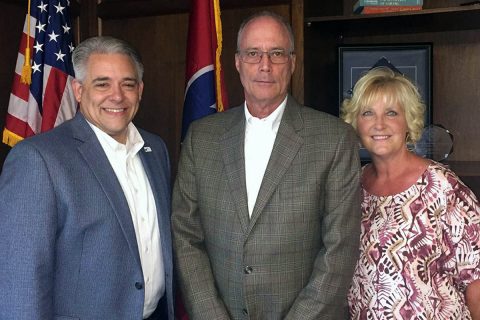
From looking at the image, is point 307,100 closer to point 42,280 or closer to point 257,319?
point 257,319

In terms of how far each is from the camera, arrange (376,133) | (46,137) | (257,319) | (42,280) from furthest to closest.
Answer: (376,133)
(257,319)
(46,137)
(42,280)

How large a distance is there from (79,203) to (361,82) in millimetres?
1065

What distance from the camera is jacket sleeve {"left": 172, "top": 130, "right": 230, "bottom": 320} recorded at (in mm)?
1838

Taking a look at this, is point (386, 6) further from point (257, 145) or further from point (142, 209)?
point (142, 209)

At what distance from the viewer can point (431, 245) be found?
1.89 metres

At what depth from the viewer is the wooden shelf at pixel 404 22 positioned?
2.68 meters

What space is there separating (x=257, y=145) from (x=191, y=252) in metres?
0.40

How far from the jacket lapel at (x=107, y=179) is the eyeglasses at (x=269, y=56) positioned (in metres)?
0.54

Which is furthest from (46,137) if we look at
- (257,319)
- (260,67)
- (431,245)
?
(431,245)

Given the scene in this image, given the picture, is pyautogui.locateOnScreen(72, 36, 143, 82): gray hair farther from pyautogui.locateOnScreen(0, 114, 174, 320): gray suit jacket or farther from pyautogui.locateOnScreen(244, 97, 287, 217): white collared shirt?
pyautogui.locateOnScreen(244, 97, 287, 217): white collared shirt

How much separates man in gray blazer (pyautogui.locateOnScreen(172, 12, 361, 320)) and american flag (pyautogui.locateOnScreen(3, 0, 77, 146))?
928mm

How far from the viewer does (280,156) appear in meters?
1.82

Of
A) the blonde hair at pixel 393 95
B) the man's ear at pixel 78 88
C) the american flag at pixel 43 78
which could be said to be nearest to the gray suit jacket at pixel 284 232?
the blonde hair at pixel 393 95

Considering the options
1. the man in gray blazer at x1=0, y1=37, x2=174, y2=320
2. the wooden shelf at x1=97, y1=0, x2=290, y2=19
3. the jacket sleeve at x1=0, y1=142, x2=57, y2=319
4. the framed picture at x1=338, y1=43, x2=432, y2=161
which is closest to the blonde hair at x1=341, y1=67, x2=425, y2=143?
the man in gray blazer at x1=0, y1=37, x2=174, y2=320
